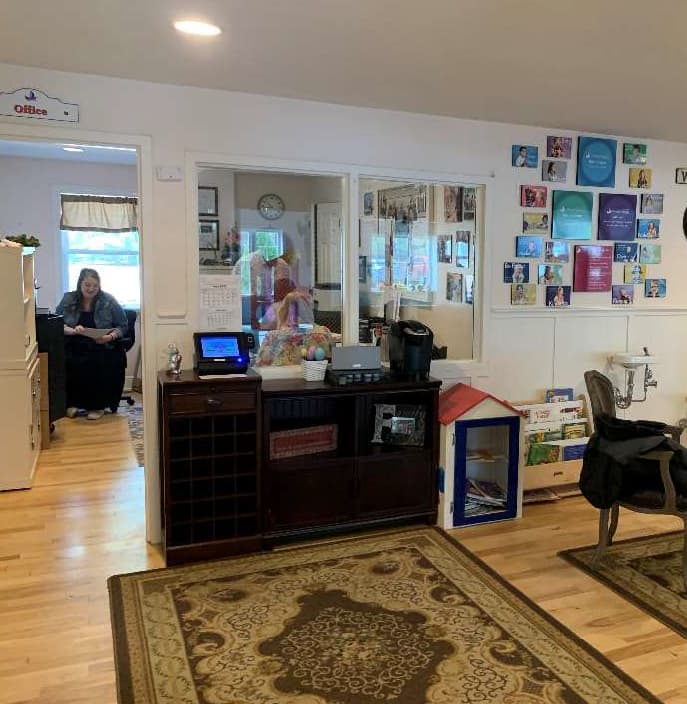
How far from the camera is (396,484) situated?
3648 mm

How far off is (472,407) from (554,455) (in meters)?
0.89

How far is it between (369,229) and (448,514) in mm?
1692

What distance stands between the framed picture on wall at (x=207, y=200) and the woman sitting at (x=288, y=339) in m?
0.63

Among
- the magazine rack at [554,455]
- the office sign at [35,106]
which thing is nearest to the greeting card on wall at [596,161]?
the magazine rack at [554,455]

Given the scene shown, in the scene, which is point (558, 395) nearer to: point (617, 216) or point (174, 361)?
point (617, 216)

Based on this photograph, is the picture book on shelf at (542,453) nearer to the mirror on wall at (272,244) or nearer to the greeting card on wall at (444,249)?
the greeting card on wall at (444,249)

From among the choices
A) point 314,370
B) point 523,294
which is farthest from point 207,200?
point 523,294

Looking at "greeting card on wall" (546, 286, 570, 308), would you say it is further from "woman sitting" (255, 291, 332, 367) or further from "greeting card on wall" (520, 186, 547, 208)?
"woman sitting" (255, 291, 332, 367)

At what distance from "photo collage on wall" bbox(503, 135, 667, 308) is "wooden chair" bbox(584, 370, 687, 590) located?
1.01 metres

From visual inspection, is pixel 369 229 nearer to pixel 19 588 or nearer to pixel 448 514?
pixel 448 514

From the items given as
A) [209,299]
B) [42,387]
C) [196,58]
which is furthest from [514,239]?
[42,387]

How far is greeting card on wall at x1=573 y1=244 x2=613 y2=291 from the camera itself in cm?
436

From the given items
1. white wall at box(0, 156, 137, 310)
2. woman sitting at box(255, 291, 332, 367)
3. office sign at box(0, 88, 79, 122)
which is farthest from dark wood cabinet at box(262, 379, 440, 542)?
white wall at box(0, 156, 137, 310)

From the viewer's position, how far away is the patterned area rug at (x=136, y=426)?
5.15 meters
